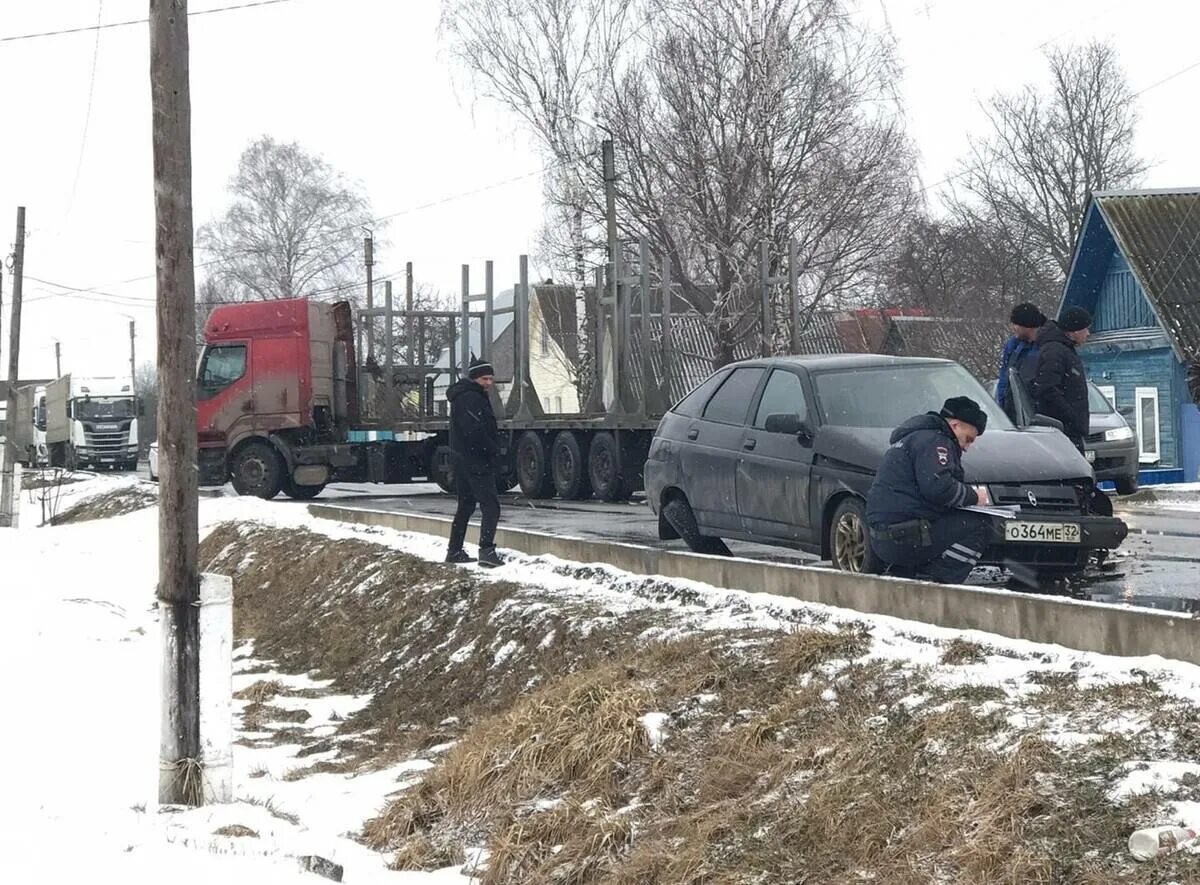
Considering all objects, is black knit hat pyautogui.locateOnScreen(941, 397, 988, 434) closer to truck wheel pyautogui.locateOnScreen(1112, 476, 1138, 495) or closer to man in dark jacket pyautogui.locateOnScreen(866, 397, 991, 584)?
man in dark jacket pyautogui.locateOnScreen(866, 397, 991, 584)

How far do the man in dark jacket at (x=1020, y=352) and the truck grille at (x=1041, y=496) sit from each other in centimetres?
160

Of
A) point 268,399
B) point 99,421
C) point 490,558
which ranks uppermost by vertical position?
point 268,399

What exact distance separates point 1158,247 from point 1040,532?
24845 millimetres

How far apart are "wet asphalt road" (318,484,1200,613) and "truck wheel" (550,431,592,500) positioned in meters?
0.36

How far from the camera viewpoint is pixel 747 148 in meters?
29.9

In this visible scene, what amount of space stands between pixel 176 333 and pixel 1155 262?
85.9 feet

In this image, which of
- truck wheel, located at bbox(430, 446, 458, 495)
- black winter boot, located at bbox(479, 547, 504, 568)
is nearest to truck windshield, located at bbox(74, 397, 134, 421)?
truck wheel, located at bbox(430, 446, 458, 495)

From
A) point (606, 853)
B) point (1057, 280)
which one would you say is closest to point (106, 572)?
point (606, 853)

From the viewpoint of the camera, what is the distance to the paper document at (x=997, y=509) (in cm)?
848

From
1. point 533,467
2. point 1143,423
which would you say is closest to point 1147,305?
point 1143,423

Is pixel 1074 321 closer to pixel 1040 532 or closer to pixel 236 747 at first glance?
pixel 1040 532

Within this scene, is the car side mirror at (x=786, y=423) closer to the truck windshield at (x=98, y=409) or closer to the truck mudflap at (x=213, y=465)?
the truck mudflap at (x=213, y=465)

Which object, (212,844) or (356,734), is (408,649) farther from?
(212,844)

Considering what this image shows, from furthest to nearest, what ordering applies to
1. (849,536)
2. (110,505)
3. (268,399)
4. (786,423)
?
1. (110,505)
2. (268,399)
3. (786,423)
4. (849,536)
